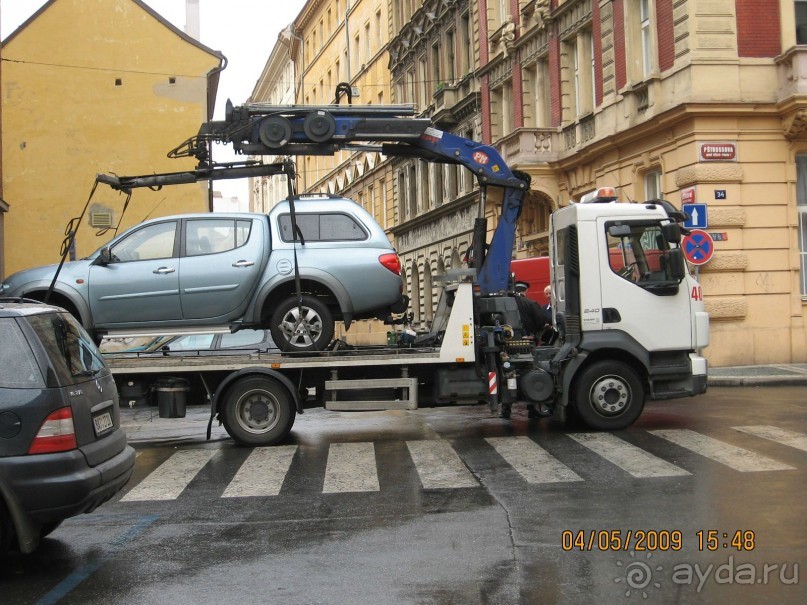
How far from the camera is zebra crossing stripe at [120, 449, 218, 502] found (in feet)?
28.7

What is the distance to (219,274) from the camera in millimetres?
11508

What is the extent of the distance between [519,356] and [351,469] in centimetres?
298

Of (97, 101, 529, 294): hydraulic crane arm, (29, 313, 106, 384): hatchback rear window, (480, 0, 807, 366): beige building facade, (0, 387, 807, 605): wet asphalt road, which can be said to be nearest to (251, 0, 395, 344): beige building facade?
(480, 0, 807, 366): beige building facade

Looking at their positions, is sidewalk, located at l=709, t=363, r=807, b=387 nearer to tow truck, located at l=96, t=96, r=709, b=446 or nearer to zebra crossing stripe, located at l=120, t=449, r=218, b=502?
tow truck, located at l=96, t=96, r=709, b=446

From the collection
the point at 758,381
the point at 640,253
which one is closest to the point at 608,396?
the point at 640,253

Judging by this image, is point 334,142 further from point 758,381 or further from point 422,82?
point 422,82

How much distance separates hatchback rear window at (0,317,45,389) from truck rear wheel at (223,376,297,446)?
216 inches

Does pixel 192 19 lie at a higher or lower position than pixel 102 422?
higher

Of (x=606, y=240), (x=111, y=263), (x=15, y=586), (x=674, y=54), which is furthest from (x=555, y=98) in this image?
(x=15, y=586)

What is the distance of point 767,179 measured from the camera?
20.5 metres

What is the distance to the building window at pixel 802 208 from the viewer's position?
827 inches

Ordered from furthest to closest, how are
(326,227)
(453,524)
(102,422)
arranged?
1. (326,227)
2. (453,524)
3. (102,422)

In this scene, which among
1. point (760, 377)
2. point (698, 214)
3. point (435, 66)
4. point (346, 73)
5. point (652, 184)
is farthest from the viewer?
point (346, 73)

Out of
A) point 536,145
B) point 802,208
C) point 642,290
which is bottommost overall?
point 642,290
